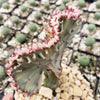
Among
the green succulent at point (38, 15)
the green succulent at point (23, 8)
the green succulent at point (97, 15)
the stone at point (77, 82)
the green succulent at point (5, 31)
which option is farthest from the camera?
the green succulent at point (23, 8)

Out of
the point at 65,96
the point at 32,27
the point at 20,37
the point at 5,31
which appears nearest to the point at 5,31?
the point at 5,31

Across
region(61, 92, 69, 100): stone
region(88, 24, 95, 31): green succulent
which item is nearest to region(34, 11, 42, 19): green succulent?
region(88, 24, 95, 31): green succulent

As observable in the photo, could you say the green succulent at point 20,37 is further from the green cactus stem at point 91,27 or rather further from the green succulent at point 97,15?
the green succulent at point 97,15

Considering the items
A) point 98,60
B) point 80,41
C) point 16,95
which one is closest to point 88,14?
point 80,41

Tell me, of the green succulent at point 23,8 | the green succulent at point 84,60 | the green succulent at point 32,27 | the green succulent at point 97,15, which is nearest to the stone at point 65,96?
the green succulent at point 84,60

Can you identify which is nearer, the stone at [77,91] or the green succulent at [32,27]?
the stone at [77,91]

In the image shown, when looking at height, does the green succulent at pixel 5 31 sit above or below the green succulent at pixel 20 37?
above

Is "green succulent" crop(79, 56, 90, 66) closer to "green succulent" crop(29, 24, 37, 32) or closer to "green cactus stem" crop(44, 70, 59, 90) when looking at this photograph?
"green cactus stem" crop(44, 70, 59, 90)

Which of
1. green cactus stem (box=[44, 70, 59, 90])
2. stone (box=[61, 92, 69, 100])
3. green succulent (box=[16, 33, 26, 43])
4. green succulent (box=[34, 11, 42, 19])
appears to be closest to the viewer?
green cactus stem (box=[44, 70, 59, 90])

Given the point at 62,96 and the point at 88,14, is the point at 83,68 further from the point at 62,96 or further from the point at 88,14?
the point at 88,14

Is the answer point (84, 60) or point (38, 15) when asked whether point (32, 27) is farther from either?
point (84, 60)
